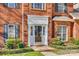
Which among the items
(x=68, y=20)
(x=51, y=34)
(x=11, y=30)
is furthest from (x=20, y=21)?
(x=68, y=20)

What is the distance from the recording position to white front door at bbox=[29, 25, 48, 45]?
2811 mm

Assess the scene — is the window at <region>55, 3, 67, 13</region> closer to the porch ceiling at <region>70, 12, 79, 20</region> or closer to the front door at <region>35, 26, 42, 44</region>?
the porch ceiling at <region>70, 12, 79, 20</region>

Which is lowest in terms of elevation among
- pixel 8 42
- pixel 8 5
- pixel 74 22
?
pixel 8 42

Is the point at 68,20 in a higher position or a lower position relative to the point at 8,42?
higher

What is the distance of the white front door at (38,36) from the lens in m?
2.81

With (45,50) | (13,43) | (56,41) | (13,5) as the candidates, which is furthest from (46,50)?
(13,5)

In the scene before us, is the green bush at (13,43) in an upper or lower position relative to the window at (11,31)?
lower

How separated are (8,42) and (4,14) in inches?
13.7

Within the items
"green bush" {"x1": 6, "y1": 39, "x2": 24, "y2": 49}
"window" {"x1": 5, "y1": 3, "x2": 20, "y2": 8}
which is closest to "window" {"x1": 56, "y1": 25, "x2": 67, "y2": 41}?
"green bush" {"x1": 6, "y1": 39, "x2": 24, "y2": 49}

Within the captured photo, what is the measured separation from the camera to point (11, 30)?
2.79 meters

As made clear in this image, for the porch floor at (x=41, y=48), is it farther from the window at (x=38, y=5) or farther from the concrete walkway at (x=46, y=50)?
the window at (x=38, y=5)

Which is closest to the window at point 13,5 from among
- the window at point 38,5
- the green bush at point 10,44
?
the window at point 38,5

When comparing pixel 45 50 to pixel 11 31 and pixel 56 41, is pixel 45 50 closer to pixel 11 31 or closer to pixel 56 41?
pixel 56 41

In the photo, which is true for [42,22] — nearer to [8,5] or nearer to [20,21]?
[20,21]
